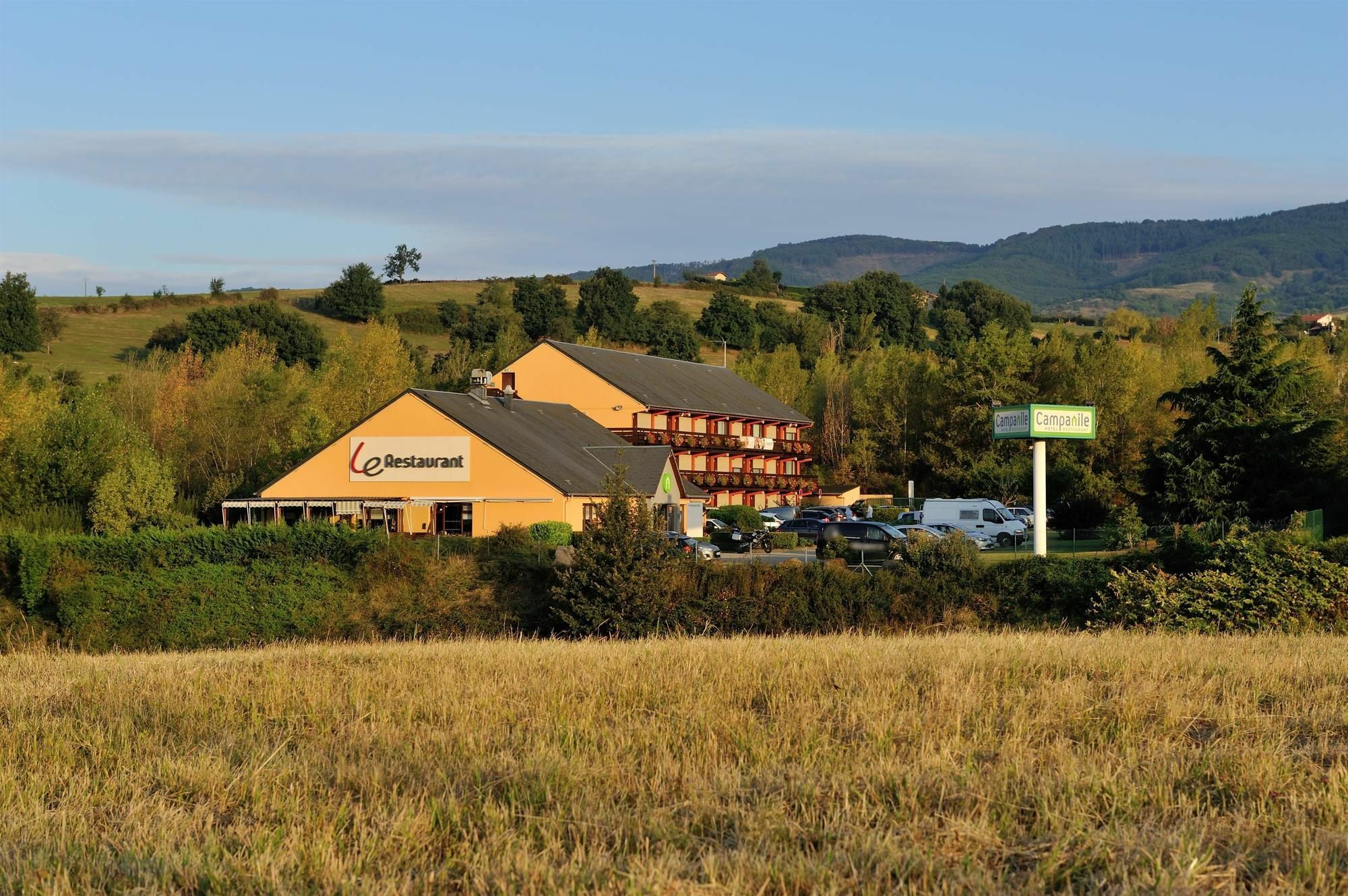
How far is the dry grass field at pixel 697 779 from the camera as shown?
6.68m

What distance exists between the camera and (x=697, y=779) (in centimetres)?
843

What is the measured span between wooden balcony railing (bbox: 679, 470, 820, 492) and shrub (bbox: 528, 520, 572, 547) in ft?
69.7

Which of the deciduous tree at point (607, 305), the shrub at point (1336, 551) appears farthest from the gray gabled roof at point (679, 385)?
the shrub at point (1336, 551)

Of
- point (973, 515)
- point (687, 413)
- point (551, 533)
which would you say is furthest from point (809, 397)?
point (551, 533)

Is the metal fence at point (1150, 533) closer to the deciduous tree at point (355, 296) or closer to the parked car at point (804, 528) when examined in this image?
the parked car at point (804, 528)

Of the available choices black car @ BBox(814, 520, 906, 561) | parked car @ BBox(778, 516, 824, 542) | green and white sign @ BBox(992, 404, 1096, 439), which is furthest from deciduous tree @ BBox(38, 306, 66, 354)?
green and white sign @ BBox(992, 404, 1096, 439)

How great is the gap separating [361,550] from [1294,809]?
29.4 meters

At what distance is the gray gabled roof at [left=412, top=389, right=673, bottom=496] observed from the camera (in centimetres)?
5388

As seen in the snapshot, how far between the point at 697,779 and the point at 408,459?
48.3m

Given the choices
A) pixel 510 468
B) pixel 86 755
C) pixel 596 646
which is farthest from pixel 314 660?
pixel 510 468

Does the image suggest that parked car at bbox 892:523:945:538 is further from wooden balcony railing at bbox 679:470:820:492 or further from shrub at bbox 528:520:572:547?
wooden balcony railing at bbox 679:470:820:492

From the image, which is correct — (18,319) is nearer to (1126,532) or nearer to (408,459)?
(408,459)

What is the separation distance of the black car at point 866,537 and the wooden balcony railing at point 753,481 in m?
20.6

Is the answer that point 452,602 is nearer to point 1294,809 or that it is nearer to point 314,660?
point 314,660
